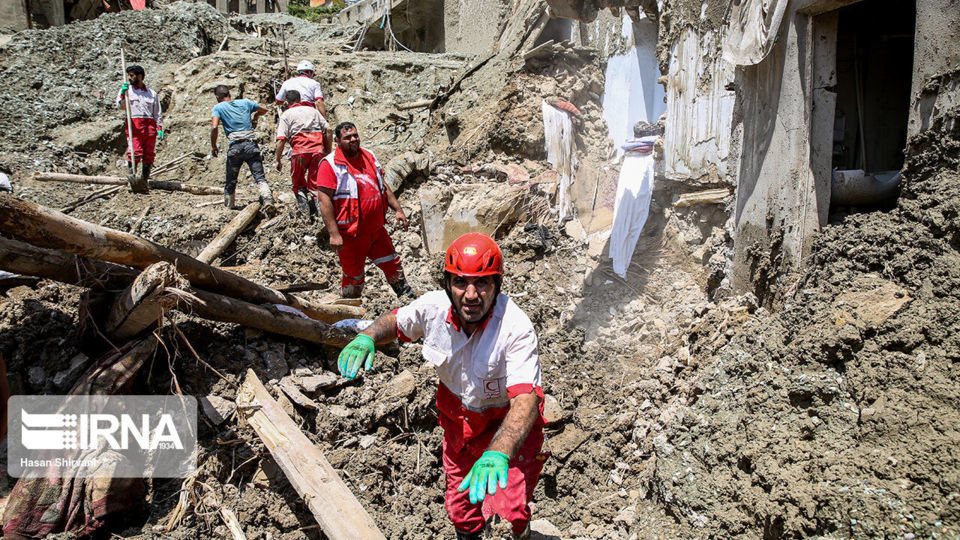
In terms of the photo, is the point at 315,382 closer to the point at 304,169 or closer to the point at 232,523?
the point at 232,523

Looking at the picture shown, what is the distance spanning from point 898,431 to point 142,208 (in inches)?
345

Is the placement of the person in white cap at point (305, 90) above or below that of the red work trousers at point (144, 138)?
above

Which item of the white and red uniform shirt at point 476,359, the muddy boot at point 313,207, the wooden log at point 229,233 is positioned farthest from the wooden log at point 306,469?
the muddy boot at point 313,207

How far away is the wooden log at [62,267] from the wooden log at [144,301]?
151mm

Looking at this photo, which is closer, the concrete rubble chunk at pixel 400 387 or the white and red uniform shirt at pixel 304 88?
the concrete rubble chunk at pixel 400 387

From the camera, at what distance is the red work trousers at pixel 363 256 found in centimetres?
530

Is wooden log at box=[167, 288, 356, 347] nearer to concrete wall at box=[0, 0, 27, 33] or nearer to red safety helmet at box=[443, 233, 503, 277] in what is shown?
red safety helmet at box=[443, 233, 503, 277]

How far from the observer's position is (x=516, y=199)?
703 centimetres

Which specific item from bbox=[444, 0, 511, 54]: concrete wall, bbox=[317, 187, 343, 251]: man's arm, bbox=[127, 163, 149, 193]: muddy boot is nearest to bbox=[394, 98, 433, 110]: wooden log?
bbox=[444, 0, 511, 54]: concrete wall

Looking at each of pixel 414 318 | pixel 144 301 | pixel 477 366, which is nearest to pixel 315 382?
pixel 144 301

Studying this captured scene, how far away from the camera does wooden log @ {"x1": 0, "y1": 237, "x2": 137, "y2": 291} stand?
10.5 ft

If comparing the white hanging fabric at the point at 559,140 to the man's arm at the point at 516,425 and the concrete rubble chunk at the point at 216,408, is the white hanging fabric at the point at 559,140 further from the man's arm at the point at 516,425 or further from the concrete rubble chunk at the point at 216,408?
the man's arm at the point at 516,425

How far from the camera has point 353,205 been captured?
203 inches

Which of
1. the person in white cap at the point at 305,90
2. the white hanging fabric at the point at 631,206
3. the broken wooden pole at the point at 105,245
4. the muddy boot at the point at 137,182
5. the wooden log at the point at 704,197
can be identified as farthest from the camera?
the muddy boot at the point at 137,182
